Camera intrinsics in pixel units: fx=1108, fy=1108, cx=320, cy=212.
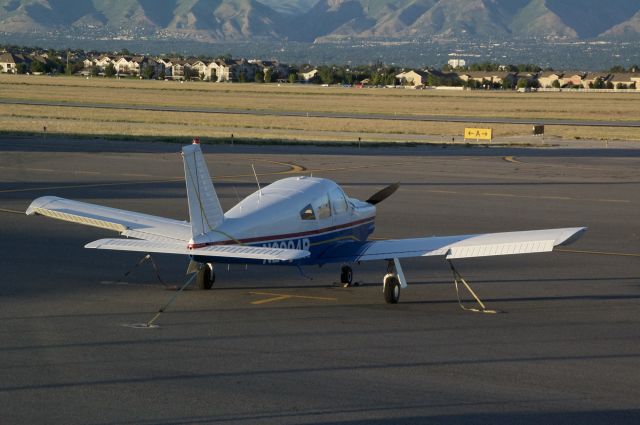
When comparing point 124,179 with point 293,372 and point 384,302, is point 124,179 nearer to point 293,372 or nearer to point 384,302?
point 384,302

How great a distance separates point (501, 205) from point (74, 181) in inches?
601

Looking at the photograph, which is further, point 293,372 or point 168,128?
point 168,128

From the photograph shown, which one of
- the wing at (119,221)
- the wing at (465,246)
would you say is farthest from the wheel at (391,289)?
the wing at (119,221)

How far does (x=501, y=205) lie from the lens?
35.0 m

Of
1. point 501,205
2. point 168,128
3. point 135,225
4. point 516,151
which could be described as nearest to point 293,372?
point 135,225

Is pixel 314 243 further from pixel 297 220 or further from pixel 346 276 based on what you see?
pixel 346 276

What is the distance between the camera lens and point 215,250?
16797 mm

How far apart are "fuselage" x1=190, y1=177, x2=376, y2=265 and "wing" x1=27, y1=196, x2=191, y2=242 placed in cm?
100

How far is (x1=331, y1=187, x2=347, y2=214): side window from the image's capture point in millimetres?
19906

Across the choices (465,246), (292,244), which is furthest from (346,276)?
(465,246)

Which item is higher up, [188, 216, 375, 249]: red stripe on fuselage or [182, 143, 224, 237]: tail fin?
[182, 143, 224, 237]: tail fin

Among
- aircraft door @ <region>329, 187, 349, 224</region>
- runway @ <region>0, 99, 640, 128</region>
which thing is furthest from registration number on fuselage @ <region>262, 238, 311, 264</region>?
runway @ <region>0, 99, 640, 128</region>

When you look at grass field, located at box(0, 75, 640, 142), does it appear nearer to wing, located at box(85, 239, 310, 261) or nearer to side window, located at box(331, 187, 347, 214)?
side window, located at box(331, 187, 347, 214)

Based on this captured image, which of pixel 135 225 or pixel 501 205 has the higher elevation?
pixel 135 225
